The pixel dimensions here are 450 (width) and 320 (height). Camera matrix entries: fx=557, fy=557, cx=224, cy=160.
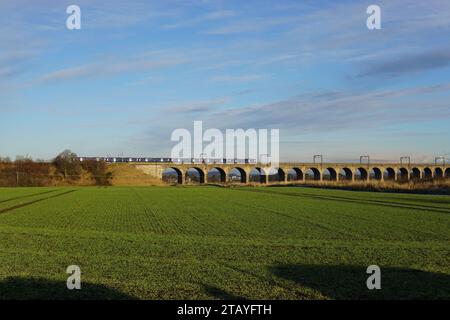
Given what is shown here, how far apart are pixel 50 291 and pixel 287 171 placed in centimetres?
11846

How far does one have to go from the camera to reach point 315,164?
425 ft

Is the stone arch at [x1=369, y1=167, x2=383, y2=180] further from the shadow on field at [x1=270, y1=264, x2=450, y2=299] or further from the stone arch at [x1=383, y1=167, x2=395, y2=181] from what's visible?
the shadow on field at [x1=270, y1=264, x2=450, y2=299]

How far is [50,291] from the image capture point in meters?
8.82

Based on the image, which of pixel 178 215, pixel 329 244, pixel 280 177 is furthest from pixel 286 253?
pixel 280 177

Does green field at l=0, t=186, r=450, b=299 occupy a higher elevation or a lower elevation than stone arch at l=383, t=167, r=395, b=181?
higher

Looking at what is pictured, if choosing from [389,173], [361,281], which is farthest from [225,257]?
[389,173]

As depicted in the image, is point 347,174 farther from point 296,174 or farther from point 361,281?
point 361,281

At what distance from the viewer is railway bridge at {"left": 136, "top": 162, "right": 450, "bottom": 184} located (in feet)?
369

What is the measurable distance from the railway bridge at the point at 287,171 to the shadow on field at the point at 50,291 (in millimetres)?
96647

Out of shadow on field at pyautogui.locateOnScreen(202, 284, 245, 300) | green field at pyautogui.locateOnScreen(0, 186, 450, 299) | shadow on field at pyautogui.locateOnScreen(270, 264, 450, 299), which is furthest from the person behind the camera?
green field at pyautogui.locateOnScreen(0, 186, 450, 299)

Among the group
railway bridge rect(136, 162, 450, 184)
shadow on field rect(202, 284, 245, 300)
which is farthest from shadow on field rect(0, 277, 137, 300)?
railway bridge rect(136, 162, 450, 184)

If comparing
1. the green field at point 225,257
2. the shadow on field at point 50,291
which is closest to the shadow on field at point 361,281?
the green field at point 225,257

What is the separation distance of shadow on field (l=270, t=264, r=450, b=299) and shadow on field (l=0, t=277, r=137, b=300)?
3.18 m
